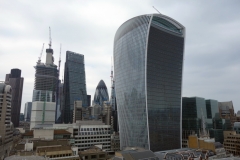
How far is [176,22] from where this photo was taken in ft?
550

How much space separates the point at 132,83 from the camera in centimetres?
15025

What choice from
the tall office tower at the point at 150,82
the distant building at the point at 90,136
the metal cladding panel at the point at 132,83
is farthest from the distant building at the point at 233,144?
the distant building at the point at 90,136

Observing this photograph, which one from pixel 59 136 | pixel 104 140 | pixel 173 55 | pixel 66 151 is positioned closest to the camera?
pixel 66 151

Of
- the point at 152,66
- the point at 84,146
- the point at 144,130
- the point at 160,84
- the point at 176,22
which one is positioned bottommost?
the point at 84,146

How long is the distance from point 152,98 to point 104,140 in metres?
50.4

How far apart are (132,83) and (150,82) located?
14565 millimetres

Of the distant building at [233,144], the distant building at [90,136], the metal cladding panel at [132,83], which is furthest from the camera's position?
the distant building at [233,144]

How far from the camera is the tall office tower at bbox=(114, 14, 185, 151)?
464ft

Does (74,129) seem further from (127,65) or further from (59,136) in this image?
Result: (127,65)

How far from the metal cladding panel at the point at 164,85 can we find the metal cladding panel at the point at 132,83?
16.6 feet

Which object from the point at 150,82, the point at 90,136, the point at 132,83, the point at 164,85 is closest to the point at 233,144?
the point at 164,85

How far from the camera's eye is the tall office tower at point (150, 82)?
14138 centimetres

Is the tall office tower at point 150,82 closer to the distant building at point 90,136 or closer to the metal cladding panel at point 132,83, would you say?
the metal cladding panel at point 132,83

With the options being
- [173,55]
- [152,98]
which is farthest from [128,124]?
[173,55]
